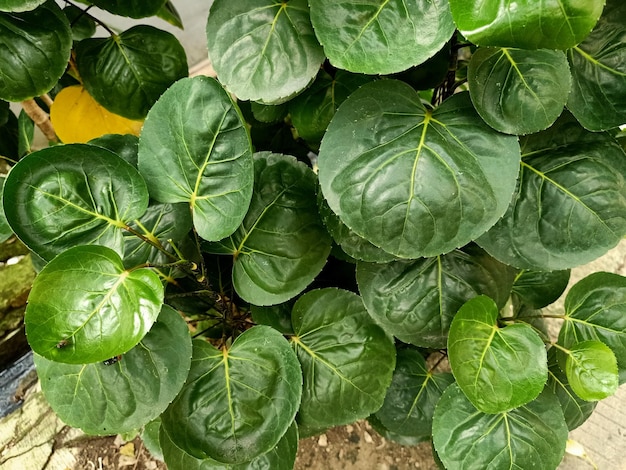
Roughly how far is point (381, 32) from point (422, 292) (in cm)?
42

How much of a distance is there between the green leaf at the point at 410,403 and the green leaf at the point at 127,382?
47 centimetres

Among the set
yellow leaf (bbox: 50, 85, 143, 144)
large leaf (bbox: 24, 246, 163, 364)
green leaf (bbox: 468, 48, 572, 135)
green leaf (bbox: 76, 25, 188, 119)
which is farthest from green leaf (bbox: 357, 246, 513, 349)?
yellow leaf (bbox: 50, 85, 143, 144)

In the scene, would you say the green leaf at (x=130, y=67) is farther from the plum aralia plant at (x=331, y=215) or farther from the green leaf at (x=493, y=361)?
the green leaf at (x=493, y=361)

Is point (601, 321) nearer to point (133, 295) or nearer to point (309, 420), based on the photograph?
point (309, 420)

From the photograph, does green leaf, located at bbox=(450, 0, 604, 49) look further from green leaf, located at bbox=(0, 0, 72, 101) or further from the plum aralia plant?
green leaf, located at bbox=(0, 0, 72, 101)

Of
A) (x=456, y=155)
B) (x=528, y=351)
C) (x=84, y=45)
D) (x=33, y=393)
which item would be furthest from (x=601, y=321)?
(x=33, y=393)

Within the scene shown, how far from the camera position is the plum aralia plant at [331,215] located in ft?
1.93

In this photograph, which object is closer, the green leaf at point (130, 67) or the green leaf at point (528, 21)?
the green leaf at point (528, 21)

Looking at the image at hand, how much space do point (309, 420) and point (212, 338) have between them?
1.30 ft

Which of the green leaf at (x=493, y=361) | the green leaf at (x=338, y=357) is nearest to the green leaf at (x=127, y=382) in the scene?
the green leaf at (x=338, y=357)

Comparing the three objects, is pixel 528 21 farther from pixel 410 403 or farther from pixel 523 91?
pixel 410 403

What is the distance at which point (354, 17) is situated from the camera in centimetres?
59

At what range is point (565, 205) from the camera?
0.72 metres

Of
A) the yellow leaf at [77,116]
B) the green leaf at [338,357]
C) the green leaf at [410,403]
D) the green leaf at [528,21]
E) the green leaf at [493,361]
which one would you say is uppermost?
the green leaf at [528,21]
